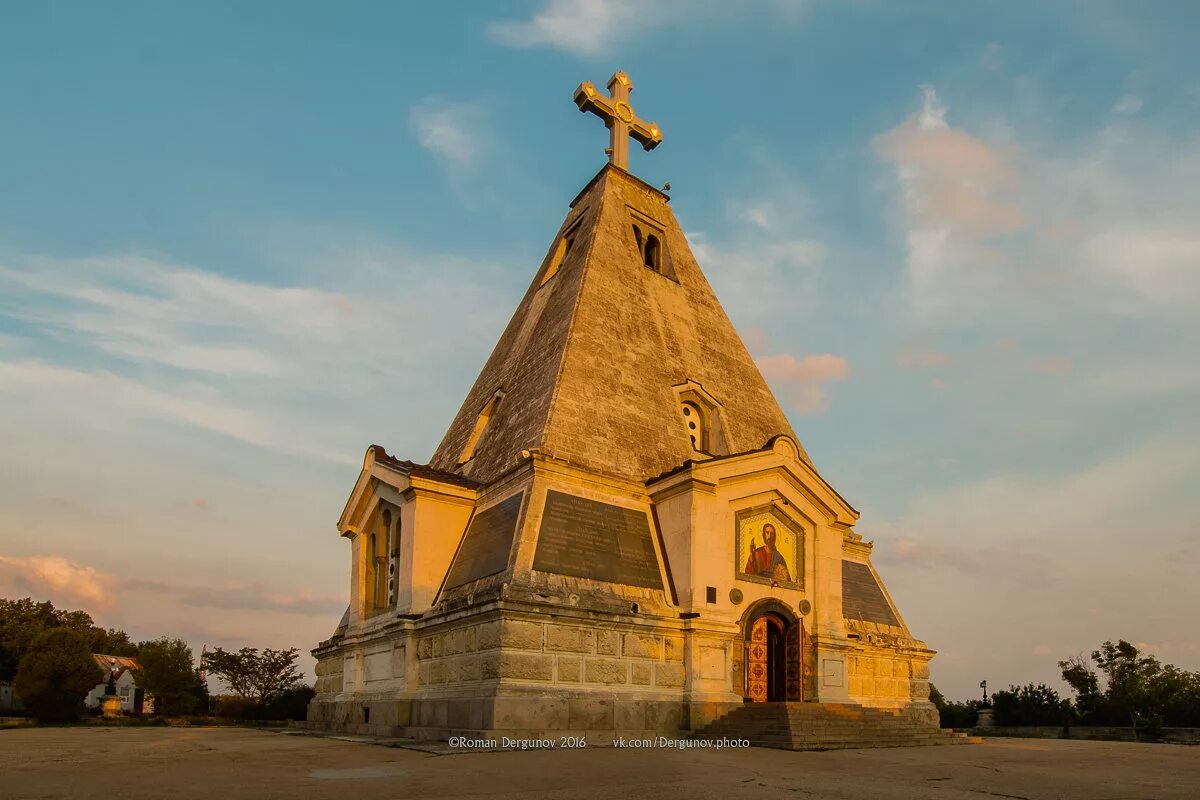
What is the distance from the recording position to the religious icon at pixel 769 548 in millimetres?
19344

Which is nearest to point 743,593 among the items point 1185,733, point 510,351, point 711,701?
point 711,701

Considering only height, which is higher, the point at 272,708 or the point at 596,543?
the point at 596,543

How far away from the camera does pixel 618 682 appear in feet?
55.0

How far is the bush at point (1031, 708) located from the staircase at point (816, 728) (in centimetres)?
1089

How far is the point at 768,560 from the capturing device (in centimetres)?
1969

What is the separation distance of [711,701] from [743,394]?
32.3ft

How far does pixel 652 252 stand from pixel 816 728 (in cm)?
1646

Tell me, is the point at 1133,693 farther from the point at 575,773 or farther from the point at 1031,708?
the point at 575,773

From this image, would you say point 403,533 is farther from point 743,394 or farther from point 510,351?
point 743,394

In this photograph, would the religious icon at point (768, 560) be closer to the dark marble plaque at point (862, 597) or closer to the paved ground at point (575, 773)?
the dark marble plaque at point (862, 597)

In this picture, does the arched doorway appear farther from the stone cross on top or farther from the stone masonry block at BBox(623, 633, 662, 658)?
the stone cross on top

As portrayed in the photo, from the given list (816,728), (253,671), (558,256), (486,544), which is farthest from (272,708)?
(816,728)

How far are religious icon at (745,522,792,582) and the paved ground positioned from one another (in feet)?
15.8

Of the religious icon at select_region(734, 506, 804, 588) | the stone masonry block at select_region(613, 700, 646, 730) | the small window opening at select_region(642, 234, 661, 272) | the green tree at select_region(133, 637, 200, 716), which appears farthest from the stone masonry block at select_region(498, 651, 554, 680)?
the green tree at select_region(133, 637, 200, 716)
